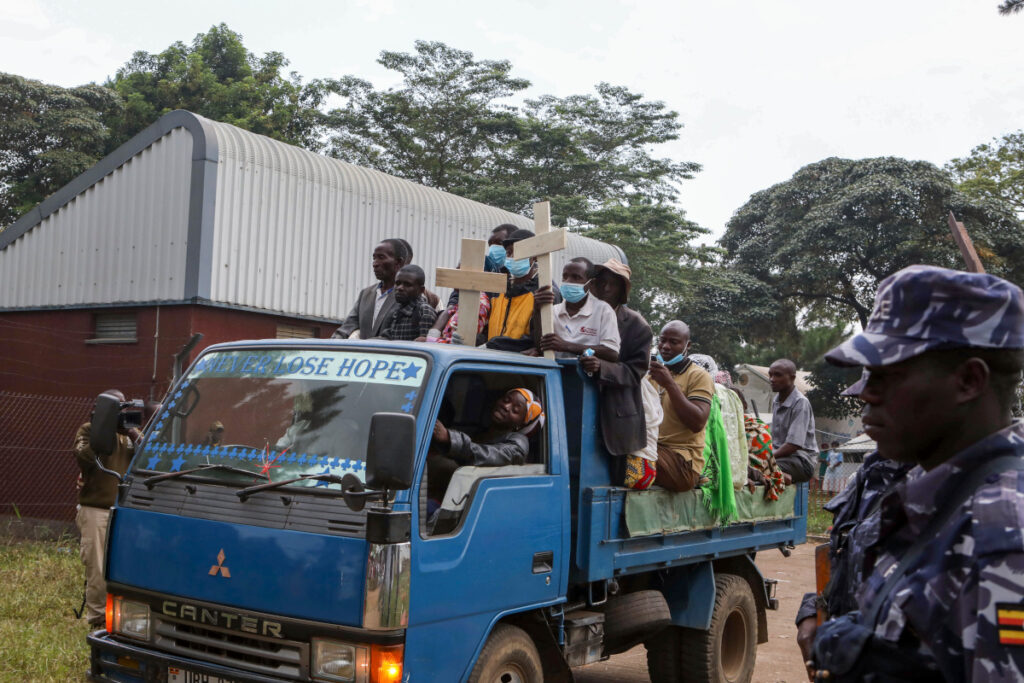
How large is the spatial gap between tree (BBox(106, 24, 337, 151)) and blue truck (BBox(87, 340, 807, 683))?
2591cm

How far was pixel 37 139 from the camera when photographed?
23.6 m

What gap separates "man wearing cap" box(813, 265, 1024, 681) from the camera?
63.6 inches

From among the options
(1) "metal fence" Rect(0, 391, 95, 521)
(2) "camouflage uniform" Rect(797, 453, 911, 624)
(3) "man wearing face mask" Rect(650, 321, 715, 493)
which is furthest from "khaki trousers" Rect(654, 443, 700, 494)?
(1) "metal fence" Rect(0, 391, 95, 521)

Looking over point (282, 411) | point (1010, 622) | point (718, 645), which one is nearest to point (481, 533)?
point (282, 411)

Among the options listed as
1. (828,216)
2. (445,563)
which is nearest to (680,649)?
(445,563)

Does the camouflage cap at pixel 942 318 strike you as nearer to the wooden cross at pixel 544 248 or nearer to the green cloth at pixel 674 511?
the wooden cross at pixel 544 248

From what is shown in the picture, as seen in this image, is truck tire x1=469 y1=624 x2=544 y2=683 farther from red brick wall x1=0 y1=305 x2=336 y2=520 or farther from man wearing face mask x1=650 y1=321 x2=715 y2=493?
red brick wall x1=0 y1=305 x2=336 y2=520

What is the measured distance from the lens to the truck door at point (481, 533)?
13.0 ft

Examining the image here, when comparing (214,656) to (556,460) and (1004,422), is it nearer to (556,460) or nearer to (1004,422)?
(556,460)

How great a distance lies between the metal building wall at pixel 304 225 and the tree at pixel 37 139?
11.6 m

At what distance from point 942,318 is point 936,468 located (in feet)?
0.89

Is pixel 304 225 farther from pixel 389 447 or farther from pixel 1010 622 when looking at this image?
pixel 1010 622

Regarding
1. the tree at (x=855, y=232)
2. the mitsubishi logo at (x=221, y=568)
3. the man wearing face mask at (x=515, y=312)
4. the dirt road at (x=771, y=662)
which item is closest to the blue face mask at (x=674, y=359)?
the man wearing face mask at (x=515, y=312)

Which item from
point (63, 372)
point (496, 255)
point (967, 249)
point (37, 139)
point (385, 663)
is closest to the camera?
point (385, 663)
